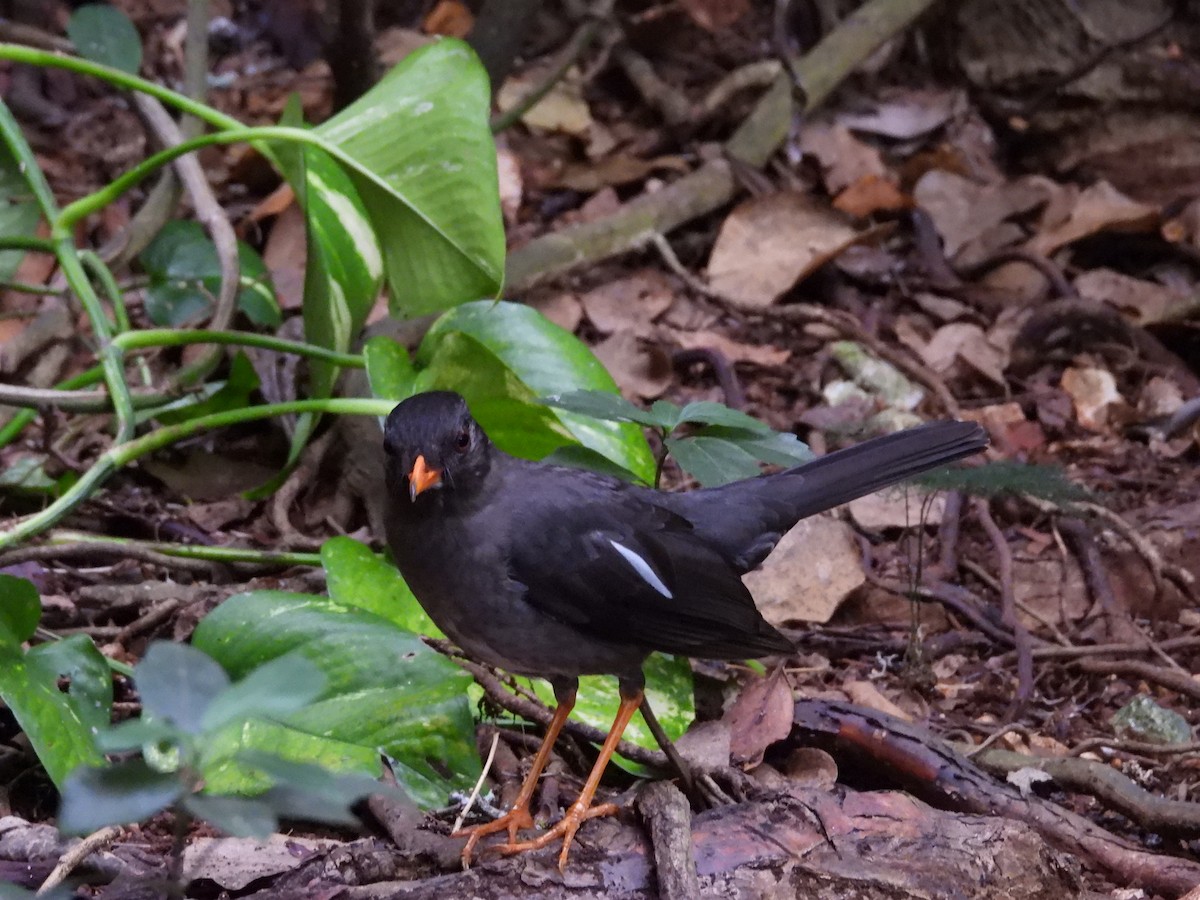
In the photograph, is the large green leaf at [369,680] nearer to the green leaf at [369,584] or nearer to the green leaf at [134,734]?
the green leaf at [369,584]

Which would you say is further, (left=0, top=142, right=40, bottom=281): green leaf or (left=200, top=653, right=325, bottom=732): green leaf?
(left=0, top=142, right=40, bottom=281): green leaf

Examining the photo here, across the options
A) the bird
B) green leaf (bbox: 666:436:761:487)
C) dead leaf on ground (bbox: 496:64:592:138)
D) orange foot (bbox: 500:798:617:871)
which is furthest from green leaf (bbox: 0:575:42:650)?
dead leaf on ground (bbox: 496:64:592:138)

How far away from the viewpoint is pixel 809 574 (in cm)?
428

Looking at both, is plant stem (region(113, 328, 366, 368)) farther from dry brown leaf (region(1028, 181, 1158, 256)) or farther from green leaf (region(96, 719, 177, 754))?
dry brown leaf (region(1028, 181, 1158, 256))

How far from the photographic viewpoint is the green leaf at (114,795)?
137 cm

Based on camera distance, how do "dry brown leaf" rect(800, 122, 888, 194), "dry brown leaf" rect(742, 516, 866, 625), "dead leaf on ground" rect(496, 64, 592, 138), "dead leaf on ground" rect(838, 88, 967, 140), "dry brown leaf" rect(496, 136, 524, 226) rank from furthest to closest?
"dead leaf on ground" rect(838, 88, 967, 140)
"dead leaf on ground" rect(496, 64, 592, 138)
"dry brown leaf" rect(800, 122, 888, 194)
"dry brown leaf" rect(496, 136, 524, 226)
"dry brown leaf" rect(742, 516, 866, 625)

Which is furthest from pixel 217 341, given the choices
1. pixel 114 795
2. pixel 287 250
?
pixel 114 795

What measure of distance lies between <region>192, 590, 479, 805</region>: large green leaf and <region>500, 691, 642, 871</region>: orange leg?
0.30 m

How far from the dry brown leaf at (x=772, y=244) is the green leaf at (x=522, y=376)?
7.47 feet

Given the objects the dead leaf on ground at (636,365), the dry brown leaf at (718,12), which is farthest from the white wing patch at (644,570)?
the dry brown leaf at (718,12)

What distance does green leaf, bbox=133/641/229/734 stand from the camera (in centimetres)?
143

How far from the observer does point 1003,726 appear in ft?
11.6

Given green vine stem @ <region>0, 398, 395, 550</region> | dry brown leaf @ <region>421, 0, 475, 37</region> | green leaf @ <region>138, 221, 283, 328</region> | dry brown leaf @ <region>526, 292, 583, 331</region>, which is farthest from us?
dry brown leaf @ <region>421, 0, 475, 37</region>

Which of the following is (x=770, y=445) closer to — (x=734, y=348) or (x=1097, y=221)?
(x=734, y=348)
